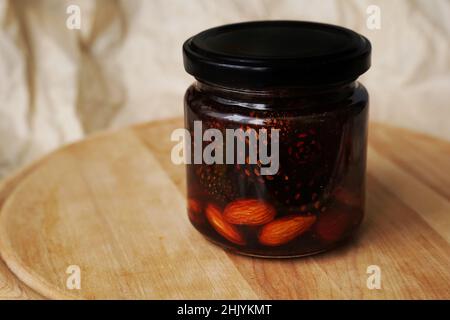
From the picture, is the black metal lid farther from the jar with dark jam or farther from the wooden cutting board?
the wooden cutting board

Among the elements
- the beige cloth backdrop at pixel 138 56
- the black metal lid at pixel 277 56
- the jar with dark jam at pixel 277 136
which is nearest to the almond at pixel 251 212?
the jar with dark jam at pixel 277 136

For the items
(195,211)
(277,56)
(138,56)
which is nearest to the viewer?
(277,56)

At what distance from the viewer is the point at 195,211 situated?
3.08 feet

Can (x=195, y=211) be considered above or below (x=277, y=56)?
below

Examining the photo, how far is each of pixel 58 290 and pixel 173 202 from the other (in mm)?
276

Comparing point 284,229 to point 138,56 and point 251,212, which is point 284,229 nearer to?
point 251,212

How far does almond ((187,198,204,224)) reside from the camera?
926mm

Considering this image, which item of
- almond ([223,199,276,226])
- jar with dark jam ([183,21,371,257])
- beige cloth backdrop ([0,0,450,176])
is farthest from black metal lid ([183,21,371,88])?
beige cloth backdrop ([0,0,450,176])

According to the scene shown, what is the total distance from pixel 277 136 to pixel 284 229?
0.12 meters

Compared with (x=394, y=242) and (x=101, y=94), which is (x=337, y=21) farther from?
(x=394, y=242)

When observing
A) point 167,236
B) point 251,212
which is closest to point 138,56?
point 167,236

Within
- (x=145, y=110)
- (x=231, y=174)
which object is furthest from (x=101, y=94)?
(x=231, y=174)

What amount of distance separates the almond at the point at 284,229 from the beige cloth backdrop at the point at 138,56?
88 cm

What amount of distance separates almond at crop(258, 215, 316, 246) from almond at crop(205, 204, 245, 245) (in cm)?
3
